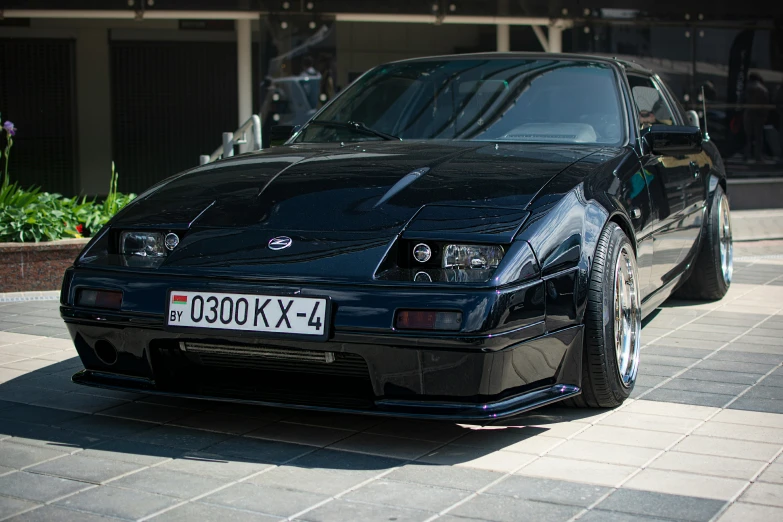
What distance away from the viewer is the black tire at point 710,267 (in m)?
6.09

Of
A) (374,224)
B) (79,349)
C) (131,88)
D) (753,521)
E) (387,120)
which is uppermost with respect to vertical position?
(131,88)

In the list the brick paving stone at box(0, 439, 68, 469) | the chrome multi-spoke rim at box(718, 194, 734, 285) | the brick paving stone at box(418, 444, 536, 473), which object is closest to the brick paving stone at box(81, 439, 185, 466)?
the brick paving stone at box(0, 439, 68, 469)

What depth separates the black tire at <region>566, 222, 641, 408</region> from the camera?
371cm

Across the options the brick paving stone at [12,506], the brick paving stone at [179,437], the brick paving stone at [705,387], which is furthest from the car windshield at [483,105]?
the brick paving stone at [12,506]

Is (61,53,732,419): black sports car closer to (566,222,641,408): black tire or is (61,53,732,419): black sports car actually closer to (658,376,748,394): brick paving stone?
(566,222,641,408): black tire

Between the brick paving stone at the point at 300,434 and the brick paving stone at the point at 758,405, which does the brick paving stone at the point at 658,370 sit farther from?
the brick paving stone at the point at 300,434

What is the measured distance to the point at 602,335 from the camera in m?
3.74

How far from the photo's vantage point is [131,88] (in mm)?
12789

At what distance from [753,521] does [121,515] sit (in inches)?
65.8

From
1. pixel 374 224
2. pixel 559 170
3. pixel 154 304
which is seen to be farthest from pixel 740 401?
pixel 154 304

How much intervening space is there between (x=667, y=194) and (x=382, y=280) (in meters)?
2.15

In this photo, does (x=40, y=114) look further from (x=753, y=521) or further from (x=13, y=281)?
(x=753, y=521)

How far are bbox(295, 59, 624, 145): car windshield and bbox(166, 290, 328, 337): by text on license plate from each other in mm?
1539

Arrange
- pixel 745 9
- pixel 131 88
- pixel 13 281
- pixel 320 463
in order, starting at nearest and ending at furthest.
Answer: pixel 320 463 < pixel 13 281 < pixel 745 9 < pixel 131 88
